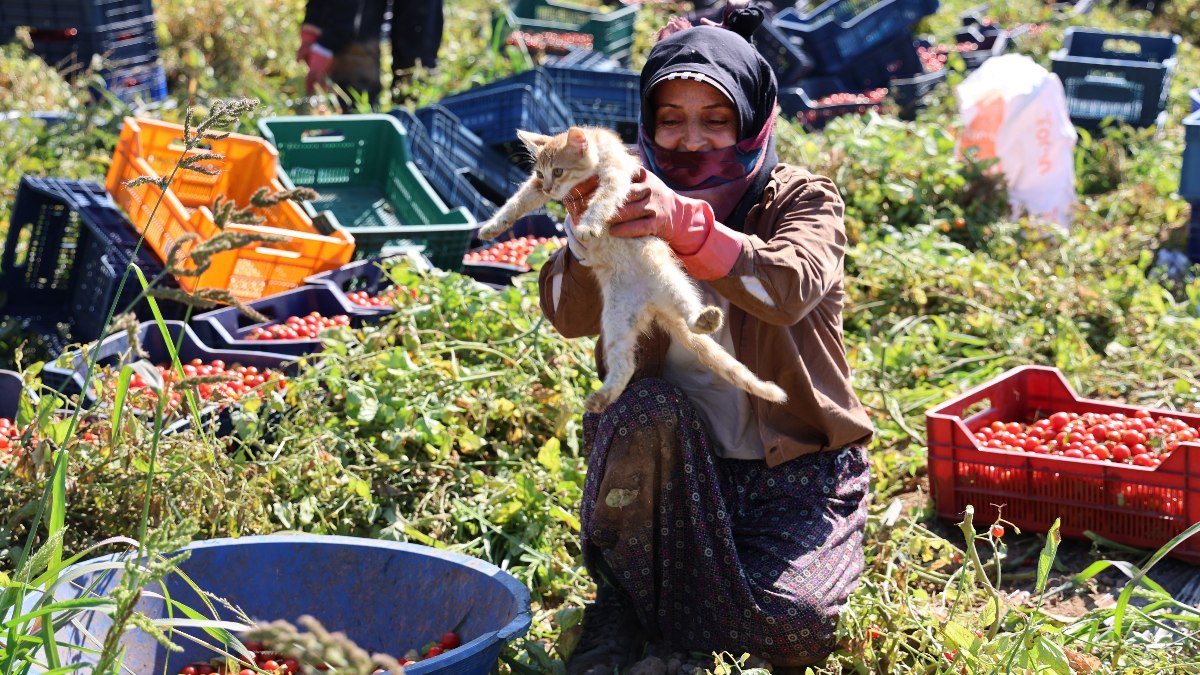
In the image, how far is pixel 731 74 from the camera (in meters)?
2.30

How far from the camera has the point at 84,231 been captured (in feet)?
14.3

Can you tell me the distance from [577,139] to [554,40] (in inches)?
235

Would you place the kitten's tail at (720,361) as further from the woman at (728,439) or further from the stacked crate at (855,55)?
the stacked crate at (855,55)

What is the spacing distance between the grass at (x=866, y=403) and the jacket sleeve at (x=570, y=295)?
23.2 inches

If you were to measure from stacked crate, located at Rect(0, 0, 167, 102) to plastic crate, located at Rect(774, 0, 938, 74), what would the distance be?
3591 millimetres

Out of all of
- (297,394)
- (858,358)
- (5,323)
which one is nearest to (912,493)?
(858,358)

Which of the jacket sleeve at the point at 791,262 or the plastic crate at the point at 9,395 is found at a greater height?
the jacket sleeve at the point at 791,262

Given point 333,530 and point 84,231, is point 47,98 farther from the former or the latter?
point 333,530

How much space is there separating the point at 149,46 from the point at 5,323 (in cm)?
283

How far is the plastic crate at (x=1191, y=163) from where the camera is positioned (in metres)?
4.65

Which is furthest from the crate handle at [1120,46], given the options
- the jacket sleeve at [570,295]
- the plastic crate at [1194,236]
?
the jacket sleeve at [570,295]

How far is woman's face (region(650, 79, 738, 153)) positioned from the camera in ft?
7.63

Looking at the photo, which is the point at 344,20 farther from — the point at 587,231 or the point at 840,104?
the point at 587,231

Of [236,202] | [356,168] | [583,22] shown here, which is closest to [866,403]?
[236,202]
